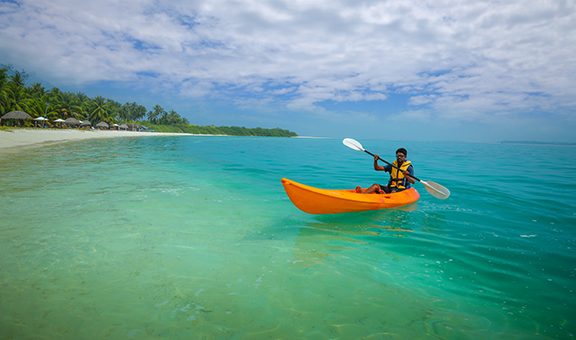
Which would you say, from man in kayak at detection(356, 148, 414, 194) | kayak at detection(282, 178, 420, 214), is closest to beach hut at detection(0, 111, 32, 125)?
kayak at detection(282, 178, 420, 214)

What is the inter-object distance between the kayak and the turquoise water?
42cm

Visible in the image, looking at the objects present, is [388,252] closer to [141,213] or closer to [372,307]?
[372,307]

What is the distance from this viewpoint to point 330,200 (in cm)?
678

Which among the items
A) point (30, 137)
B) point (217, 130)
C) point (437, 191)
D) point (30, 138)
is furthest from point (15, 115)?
point (217, 130)

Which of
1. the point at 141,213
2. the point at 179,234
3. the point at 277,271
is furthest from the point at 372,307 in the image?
the point at 141,213

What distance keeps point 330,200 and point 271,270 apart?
2632 millimetres

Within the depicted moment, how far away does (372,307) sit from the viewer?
371 centimetres

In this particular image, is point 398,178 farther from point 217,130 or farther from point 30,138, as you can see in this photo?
point 217,130

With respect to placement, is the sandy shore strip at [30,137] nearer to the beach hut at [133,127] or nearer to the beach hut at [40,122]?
the beach hut at [40,122]

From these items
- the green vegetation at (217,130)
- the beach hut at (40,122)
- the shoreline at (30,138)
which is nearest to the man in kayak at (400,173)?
the shoreline at (30,138)

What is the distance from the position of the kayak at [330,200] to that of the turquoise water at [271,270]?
0.42 m

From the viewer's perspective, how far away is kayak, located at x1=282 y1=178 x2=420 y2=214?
6453 millimetres

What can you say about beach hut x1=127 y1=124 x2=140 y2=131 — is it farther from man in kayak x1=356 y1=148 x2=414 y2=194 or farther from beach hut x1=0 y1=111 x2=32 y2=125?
man in kayak x1=356 y1=148 x2=414 y2=194

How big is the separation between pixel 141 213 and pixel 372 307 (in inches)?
230
